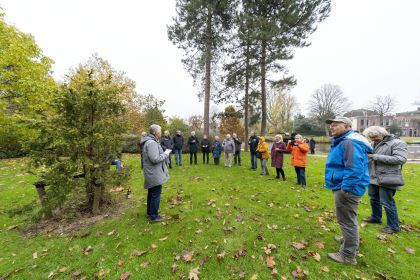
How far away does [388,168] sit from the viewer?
12.3 feet

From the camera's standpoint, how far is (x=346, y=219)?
9.62 ft

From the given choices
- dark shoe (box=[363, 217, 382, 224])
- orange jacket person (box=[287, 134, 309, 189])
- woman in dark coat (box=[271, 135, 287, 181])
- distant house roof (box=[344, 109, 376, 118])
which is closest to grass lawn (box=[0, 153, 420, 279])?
dark shoe (box=[363, 217, 382, 224])

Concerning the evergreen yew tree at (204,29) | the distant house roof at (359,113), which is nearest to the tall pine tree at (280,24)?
the evergreen yew tree at (204,29)

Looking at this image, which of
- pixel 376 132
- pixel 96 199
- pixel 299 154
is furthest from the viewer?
pixel 299 154

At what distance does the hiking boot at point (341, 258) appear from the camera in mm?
2949

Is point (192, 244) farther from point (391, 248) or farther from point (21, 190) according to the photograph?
point (21, 190)

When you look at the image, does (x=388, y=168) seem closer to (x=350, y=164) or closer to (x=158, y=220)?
(x=350, y=164)

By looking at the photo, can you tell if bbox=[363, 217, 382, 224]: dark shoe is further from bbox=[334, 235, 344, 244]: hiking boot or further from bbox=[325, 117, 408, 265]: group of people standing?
bbox=[334, 235, 344, 244]: hiking boot

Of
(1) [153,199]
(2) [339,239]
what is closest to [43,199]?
(1) [153,199]

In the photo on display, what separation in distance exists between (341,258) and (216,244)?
80.3 inches

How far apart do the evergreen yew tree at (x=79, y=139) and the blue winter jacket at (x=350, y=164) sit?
448 centimetres

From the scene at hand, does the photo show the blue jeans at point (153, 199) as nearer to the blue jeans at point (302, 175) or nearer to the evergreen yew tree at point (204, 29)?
the blue jeans at point (302, 175)

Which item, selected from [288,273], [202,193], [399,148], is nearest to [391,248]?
[399,148]

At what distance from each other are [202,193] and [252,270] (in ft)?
11.2
